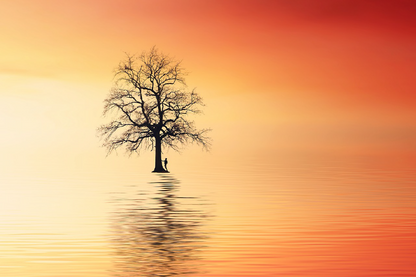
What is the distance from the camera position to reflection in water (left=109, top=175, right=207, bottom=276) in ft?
67.3

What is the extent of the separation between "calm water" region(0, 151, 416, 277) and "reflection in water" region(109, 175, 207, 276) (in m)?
0.03

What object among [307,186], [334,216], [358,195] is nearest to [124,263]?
[334,216]

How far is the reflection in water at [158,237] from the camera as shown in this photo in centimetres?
2052

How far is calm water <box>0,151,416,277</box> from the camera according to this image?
2064 cm

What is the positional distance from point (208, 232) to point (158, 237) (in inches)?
88.8

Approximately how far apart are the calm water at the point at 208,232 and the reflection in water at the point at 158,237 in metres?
0.03

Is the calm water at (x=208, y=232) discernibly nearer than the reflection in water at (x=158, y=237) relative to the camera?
No

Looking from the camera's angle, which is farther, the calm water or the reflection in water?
the calm water

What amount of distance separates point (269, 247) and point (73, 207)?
16.2 m

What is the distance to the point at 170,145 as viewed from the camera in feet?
219

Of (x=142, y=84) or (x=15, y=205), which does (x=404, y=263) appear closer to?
(x=15, y=205)

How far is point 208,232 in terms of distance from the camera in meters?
27.6

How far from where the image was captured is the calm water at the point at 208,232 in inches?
813

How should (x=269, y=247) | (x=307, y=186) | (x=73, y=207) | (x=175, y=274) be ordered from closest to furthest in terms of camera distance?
1. (x=175, y=274)
2. (x=269, y=247)
3. (x=73, y=207)
4. (x=307, y=186)
